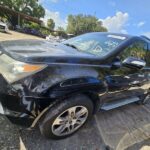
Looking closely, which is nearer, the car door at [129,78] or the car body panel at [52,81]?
the car body panel at [52,81]

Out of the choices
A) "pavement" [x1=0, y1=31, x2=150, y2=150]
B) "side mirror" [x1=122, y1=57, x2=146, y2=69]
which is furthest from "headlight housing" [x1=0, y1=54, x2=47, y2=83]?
"side mirror" [x1=122, y1=57, x2=146, y2=69]

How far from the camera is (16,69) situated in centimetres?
240

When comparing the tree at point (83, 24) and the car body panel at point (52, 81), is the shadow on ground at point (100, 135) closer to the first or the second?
the car body panel at point (52, 81)

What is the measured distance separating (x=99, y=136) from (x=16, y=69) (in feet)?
5.89

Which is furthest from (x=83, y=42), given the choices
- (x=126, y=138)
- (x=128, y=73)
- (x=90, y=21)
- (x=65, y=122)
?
(x=90, y=21)

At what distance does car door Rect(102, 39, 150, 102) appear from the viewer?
3.20 m

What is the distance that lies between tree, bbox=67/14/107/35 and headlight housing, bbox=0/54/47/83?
2783 inches

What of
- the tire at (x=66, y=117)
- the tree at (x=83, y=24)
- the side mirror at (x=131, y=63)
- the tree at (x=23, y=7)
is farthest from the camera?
the tree at (x=83, y=24)

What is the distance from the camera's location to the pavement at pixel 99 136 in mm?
2773

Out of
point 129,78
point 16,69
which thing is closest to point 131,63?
point 129,78

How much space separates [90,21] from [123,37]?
236ft

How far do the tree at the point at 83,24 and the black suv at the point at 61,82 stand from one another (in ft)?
229

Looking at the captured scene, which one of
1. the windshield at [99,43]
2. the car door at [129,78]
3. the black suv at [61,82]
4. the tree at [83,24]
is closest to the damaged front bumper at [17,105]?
the black suv at [61,82]

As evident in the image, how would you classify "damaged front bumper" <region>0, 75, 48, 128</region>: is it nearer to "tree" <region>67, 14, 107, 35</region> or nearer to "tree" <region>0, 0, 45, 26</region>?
"tree" <region>0, 0, 45, 26</region>
